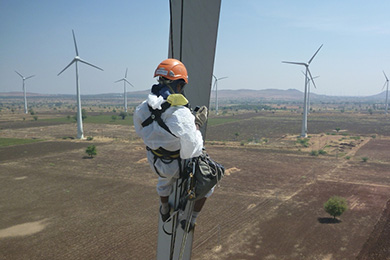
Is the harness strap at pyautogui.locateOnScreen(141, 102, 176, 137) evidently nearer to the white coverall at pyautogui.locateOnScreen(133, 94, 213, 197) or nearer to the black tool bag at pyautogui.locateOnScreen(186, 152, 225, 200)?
the white coverall at pyautogui.locateOnScreen(133, 94, 213, 197)

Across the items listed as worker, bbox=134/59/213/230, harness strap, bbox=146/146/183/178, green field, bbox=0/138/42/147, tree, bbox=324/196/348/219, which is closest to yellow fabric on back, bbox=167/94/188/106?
worker, bbox=134/59/213/230

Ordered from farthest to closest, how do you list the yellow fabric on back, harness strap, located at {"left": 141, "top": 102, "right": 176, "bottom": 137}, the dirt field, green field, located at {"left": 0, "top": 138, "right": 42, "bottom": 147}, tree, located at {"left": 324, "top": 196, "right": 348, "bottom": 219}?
green field, located at {"left": 0, "top": 138, "right": 42, "bottom": 147} < tree, located at {"left": 324, "top": 196, "right": 348, "bottom": 219} < the dirt field < harness strap, located at {"left": 141, "top": 102, "right": 176, "bottom": 137} < the yellow fabric on back

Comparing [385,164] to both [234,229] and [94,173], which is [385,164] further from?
[94,173]

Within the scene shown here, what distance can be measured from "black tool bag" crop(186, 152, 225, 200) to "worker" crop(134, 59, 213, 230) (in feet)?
0.30

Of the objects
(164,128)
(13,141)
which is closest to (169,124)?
(164,128)

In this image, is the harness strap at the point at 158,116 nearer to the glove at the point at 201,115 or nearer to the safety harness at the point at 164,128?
the safety harness at the point at 164,128

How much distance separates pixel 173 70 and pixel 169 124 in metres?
0.39

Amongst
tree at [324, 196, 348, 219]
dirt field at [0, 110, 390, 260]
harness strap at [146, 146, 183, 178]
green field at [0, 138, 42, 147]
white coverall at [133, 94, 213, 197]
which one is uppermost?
white coverall at [133, 94, 213, 197]

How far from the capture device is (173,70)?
89.1 inches

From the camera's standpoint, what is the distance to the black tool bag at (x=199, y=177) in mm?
2338

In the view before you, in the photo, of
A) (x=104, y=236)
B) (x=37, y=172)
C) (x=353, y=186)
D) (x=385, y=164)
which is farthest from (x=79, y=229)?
(x=385, y=164)

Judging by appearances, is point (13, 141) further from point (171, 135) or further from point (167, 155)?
point (171, 135)

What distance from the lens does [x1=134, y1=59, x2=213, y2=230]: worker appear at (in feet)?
7.22

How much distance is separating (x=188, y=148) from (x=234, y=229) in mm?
14901
